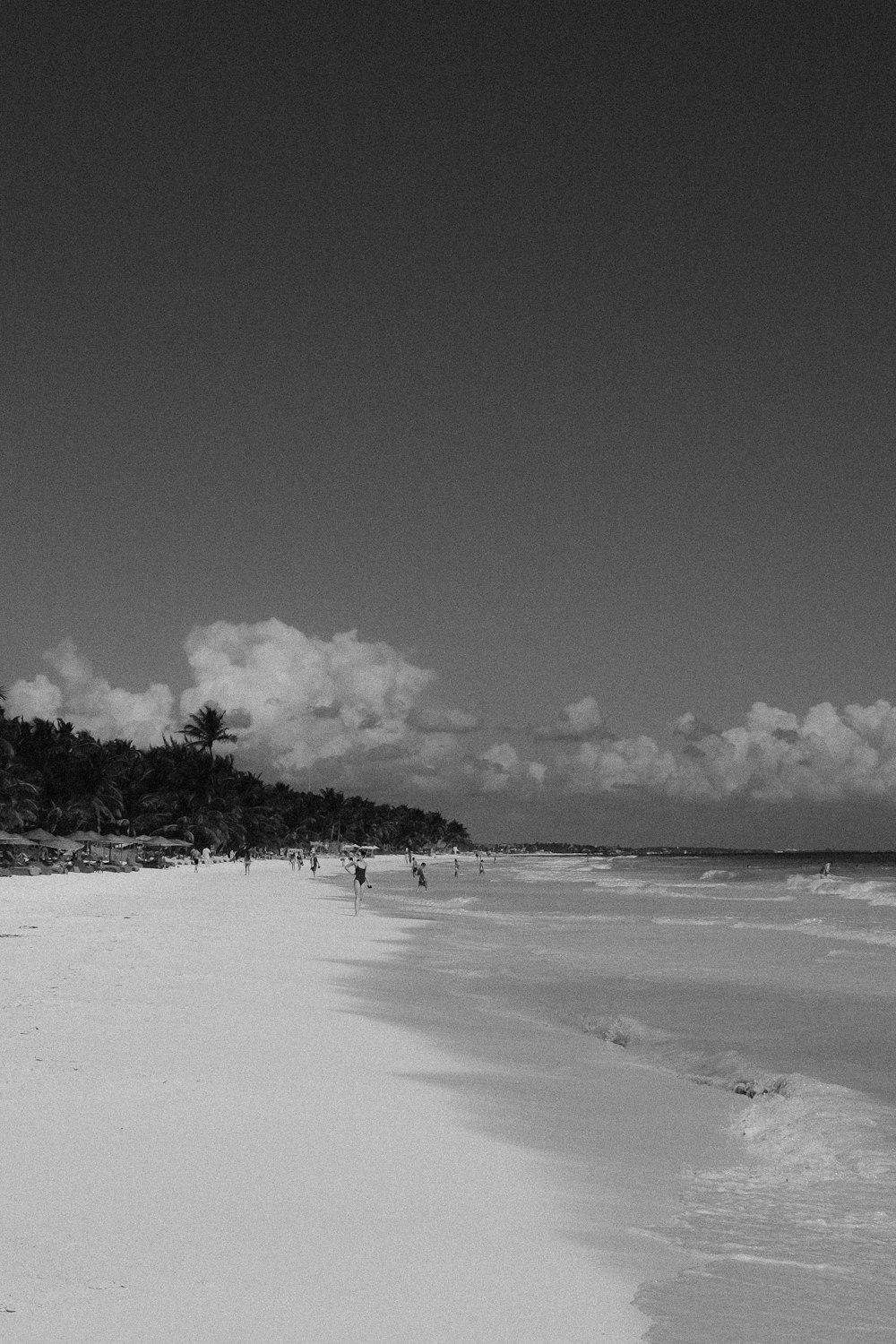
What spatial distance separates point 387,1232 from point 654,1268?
141cm

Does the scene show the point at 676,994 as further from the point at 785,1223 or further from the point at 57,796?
the point at 57,796

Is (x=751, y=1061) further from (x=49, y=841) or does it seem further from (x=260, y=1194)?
(x=49, y=841)

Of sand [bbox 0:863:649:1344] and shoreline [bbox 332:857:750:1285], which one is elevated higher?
sand [bbox 0:863:649:1344]

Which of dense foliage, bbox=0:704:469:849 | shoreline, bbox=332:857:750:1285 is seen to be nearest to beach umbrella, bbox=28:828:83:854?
dense foliage, bbox=0:704:469:849

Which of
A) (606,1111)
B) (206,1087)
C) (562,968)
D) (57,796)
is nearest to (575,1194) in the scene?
(606,1111)

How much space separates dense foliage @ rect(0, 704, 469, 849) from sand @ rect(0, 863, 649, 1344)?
5518 centimetres

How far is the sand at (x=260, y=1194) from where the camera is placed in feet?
16.0

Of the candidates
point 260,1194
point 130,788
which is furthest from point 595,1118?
point 130,788

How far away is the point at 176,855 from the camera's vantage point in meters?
102

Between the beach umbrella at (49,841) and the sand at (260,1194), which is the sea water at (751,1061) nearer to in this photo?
the sand at (260,1194)

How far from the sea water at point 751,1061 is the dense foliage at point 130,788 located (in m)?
46.8

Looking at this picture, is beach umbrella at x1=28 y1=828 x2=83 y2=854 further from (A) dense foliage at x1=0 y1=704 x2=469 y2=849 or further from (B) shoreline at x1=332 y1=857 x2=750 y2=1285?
(B) shoreline at x1=332 y1=857 x2=750 y2=1285

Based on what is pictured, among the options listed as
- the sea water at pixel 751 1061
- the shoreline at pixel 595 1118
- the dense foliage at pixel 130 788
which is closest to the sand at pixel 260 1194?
the shoreline at pixel 595 1118

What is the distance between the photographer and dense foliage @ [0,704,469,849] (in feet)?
255
